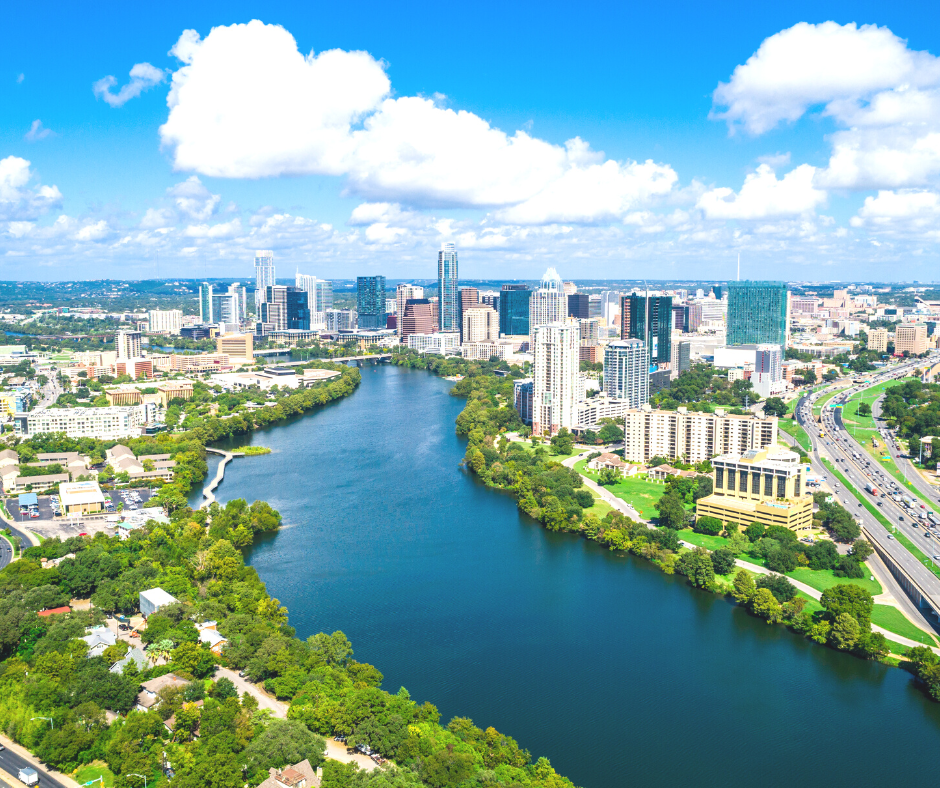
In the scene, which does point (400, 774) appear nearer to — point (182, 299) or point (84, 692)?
point (84, 692)

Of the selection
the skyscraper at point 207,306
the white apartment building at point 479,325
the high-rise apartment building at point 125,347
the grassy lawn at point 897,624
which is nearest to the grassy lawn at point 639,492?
the grassy lawn at point 897,624

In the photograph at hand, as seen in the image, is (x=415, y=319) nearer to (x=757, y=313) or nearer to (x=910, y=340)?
(x=757, y=313)

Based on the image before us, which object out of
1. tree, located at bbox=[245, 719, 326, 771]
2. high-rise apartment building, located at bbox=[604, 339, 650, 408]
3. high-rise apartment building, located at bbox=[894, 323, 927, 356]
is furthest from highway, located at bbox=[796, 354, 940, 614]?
high-rise apartment building, located at bbox=[894, 323, 927, 356]

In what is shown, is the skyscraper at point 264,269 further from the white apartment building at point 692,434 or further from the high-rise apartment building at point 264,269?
the white apartment building at point 692,434

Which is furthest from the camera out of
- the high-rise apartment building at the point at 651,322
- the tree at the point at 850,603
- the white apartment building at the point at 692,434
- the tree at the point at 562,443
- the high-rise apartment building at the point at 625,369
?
the high-rise apartment building at the point at 651,322

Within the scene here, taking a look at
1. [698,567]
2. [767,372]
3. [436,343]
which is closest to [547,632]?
[698,567]

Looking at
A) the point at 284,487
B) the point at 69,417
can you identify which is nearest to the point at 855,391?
the point at 284,487
